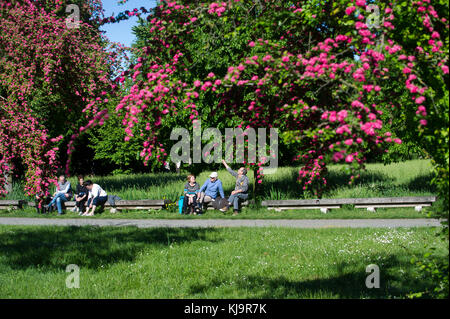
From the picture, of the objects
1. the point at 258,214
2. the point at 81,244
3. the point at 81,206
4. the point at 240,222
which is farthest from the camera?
the point at 81,206

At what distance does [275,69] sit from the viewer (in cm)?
403

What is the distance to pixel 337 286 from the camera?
18.8 feet

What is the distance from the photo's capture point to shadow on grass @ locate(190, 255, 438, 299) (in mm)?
5402

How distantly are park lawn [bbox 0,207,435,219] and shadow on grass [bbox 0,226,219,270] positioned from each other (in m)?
2.86

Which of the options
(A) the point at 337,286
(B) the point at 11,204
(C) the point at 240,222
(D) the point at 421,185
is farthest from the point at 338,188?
(B) the point at 11,204

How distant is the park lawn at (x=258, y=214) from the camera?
11.8 meters

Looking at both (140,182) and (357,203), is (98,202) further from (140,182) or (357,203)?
(140,182)

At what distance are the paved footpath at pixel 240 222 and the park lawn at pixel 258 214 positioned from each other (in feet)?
1.53

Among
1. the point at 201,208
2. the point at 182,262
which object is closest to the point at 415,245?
the point at 182,262

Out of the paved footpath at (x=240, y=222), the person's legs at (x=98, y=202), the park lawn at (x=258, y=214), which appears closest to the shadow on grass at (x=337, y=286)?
the paved footpath at (x=240, y=222)

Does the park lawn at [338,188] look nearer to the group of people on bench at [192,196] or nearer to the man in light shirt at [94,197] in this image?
the group of people on bench at [192,196]

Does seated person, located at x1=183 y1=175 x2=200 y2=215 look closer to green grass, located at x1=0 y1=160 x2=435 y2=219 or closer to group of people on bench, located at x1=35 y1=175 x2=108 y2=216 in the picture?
green grass, located at x1=0 y1=160 x2=435 y2=219

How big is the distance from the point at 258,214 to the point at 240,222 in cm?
134
